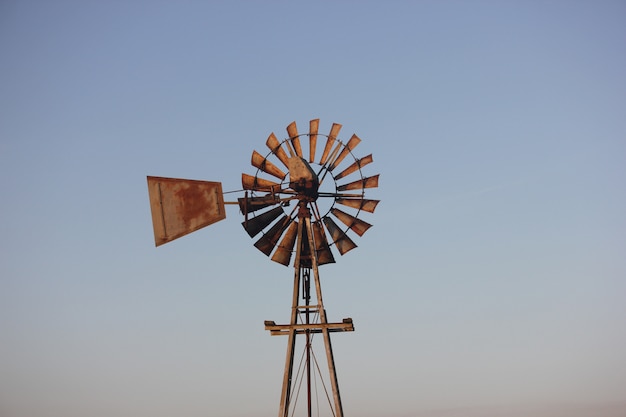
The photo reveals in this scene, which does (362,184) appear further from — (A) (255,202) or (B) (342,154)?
(A) (255,202)

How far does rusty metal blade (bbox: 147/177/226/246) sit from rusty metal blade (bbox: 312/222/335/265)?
2.41m

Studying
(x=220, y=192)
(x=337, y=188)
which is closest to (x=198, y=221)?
(x=220, y=192)

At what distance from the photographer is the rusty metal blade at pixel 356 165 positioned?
16.5 meters

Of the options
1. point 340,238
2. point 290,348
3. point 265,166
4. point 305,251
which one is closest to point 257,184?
point 265,166

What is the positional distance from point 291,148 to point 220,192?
233cm

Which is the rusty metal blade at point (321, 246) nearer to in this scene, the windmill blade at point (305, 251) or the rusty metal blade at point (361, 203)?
the windmill blade at point (305, 251)

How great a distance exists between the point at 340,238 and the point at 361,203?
3.20ft

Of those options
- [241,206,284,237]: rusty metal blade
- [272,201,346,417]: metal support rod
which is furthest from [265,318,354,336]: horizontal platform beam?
[241,206,284,237]: rusty metal blade

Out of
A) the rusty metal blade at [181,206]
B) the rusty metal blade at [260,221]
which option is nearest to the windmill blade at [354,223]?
the rusty metal blade at [260,221]

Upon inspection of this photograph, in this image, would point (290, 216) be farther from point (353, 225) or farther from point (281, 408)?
point (281, 408)

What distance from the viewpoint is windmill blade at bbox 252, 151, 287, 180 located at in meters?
16.4

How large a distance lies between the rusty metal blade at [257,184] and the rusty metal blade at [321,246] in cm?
135

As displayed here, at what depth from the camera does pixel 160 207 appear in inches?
582

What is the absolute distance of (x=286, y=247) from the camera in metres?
16.3
